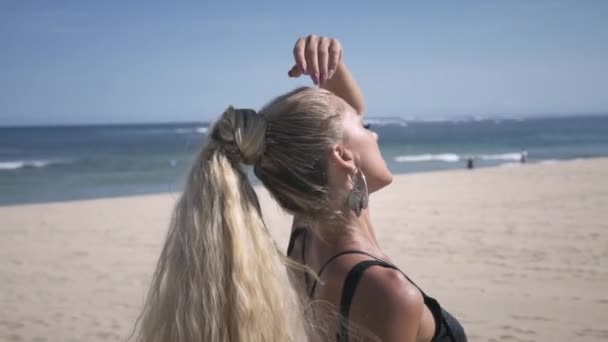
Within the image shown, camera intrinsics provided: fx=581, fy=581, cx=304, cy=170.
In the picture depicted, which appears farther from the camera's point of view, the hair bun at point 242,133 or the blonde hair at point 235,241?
the hair bun at point 242,133

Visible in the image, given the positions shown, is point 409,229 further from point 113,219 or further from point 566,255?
point 113,219

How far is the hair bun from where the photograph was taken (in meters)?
1.58

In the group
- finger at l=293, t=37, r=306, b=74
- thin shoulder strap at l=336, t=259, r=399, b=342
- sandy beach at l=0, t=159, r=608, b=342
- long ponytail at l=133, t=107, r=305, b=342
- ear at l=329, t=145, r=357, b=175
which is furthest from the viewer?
sandy beach at l=0, t=159, r=608, b=342

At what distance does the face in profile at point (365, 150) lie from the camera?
1.75 m

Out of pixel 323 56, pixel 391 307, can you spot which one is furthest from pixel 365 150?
pixel 391 307

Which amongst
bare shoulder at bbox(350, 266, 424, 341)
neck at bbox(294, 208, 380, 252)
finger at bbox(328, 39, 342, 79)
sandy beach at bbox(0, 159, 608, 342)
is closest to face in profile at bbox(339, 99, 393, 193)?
neck at bbox(294, 208, 380, 252)

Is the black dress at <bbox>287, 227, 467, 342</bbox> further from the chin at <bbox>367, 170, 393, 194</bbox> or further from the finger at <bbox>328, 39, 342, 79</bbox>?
the finger at <bbox>328, 39, 342, 79</bbox>

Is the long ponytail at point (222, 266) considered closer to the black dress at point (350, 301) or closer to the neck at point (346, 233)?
the black dress at point (350, 301)

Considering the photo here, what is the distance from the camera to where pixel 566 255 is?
860cm

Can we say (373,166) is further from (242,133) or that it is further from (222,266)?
(222,266)

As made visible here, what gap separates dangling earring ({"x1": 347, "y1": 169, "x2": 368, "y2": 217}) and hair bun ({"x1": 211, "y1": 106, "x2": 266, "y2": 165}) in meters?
0.30

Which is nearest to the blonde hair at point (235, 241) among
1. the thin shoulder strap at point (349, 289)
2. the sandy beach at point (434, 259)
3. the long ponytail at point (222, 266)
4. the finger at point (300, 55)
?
the long ponytail at point (222, 266)

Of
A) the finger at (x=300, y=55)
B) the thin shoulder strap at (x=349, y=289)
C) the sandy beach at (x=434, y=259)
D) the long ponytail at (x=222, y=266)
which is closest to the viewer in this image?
the long ponytail at (x=222, y=266)

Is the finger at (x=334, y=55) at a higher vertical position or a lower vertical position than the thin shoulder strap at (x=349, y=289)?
higher
